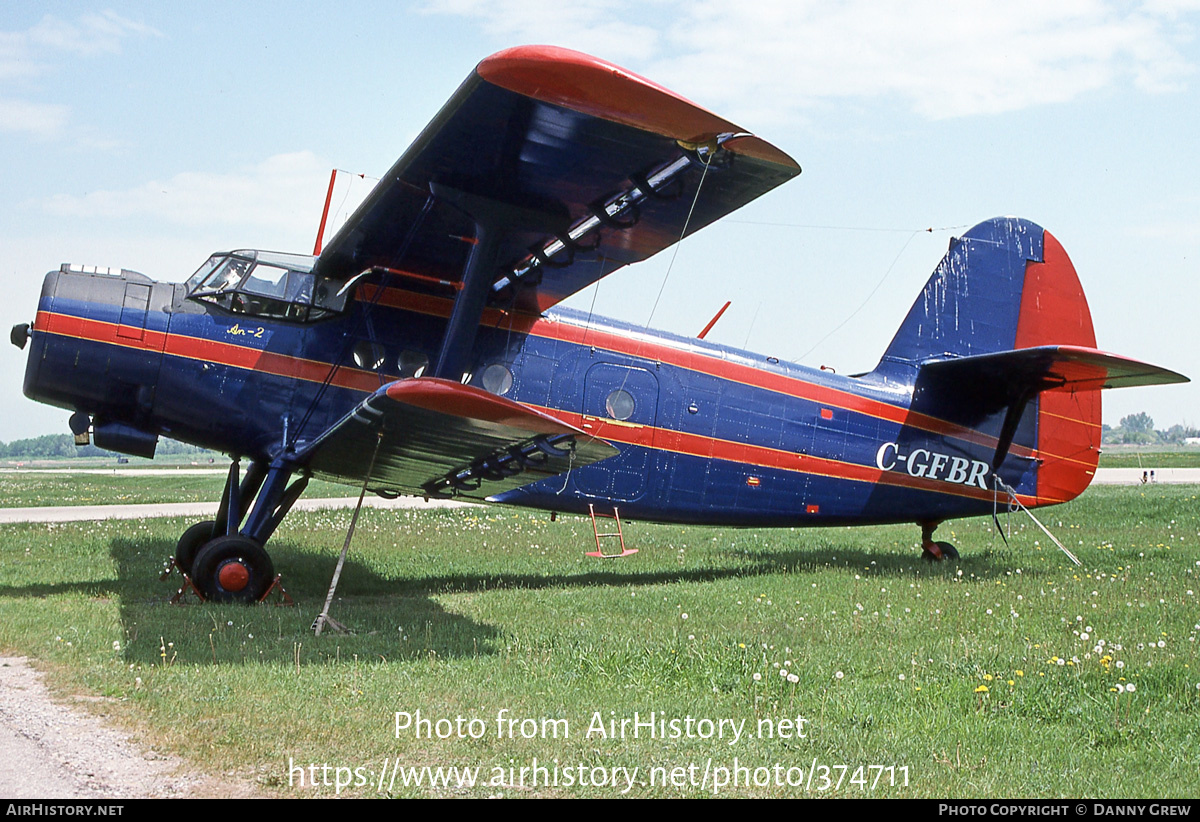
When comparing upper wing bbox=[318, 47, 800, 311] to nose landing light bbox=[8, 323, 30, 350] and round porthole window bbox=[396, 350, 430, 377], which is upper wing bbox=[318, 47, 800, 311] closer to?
round porthole window bbox=[396, 350, 430, 377]

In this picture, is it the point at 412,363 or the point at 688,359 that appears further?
the point at 688,359

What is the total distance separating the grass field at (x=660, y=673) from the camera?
419 cm

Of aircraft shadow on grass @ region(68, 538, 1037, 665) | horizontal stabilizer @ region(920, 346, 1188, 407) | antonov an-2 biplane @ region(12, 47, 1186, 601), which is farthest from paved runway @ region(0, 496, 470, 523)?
horizontal stabilizer @ region(920, 346, 1188, 407)

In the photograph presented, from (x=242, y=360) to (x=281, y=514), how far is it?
5.13 ft

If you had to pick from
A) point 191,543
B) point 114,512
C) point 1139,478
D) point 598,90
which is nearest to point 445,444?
point 598,90

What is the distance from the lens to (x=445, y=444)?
713 cm

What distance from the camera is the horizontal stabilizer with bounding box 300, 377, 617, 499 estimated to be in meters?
6.11

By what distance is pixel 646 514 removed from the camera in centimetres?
1018

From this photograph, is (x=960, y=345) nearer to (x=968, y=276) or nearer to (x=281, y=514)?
(x=968, y=276)

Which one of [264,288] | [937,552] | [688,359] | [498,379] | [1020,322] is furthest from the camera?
[1020,322]

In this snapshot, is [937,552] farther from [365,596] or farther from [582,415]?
[365,596]

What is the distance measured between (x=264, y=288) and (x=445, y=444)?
2.74 meters

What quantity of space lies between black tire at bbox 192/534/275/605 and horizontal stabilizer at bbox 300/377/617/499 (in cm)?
95

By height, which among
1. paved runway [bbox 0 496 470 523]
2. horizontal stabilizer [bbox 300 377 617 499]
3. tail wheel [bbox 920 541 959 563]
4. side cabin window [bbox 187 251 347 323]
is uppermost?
side cabin window [bbox 187 251 347 323]
